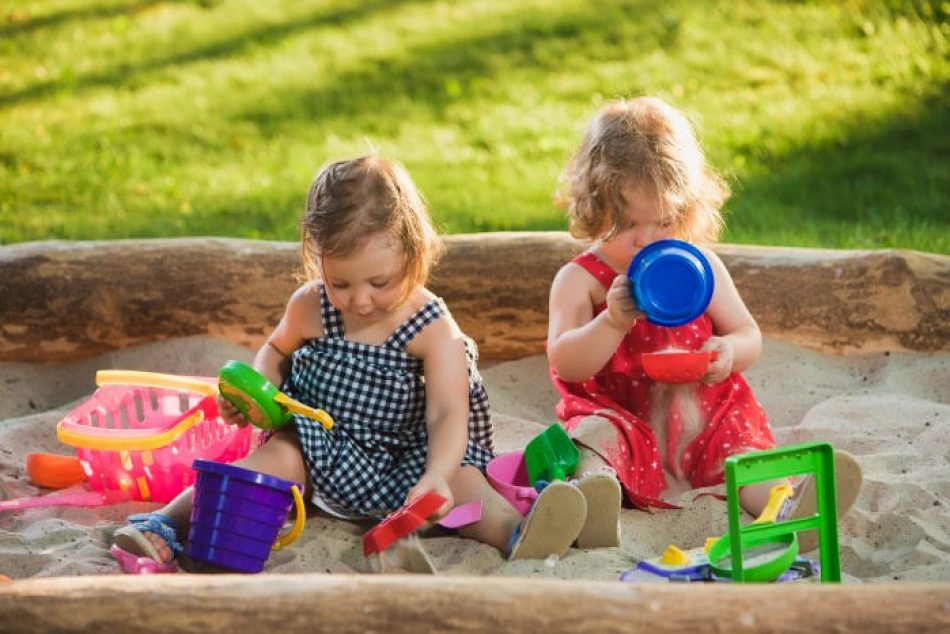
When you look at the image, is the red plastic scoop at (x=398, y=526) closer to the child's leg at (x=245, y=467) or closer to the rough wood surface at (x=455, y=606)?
the child's leg at (x=245, y=467)

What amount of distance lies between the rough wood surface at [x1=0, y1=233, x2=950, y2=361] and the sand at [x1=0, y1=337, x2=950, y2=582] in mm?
56

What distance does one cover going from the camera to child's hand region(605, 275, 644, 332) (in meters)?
2.96

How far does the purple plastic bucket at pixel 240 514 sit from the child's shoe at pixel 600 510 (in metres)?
0.58

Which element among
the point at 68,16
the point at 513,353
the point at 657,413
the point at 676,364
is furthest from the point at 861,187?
the point at 68,16

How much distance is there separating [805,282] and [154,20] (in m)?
5.74

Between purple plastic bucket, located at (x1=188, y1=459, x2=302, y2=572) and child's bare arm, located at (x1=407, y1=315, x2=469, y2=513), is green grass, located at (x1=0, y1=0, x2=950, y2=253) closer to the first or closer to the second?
child's bare arm, located at (x1=407, y1=315, x2=469, y2=513)

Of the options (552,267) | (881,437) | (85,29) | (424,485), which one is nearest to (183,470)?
(424,485)

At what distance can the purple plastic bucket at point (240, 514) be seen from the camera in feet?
8.83

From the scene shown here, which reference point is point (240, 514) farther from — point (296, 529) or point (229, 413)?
point (229, 413)

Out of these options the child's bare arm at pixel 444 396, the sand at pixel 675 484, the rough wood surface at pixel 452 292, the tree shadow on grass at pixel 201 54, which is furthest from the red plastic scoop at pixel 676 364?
the tree shadow on grass at pixel 201 54

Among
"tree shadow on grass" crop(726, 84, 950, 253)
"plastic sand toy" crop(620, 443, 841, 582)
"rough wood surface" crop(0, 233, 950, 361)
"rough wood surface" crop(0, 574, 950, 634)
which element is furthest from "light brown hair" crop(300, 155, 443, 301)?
"tree shadow on grass" crop(726, 84, 950, 253)

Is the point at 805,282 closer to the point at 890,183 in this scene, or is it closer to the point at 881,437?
the point at 881,437

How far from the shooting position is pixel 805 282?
398 centimetres

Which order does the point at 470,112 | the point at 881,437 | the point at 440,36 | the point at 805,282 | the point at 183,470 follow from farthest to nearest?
the point at 440,36
the point at 470,112
the point at 805,282
the point at 881,437
the point at 183,470
